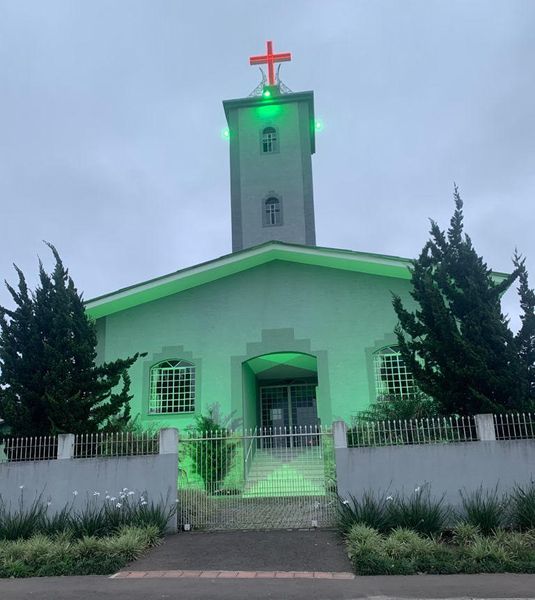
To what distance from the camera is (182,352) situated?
18453 millimetres

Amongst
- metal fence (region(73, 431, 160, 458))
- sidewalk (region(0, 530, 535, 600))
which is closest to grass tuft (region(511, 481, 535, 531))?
sidewalk (region(0, 530, 535, 600))

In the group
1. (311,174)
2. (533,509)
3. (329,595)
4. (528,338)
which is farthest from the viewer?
(311,174)

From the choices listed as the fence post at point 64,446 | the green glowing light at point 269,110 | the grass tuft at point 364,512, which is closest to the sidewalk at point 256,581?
the grass tuft at point 364,512

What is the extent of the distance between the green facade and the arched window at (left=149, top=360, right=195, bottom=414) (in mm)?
210

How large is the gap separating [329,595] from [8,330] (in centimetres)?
872

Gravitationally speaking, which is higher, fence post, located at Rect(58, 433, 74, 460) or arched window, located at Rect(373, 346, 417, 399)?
arched window, located at Rect(373, 346, 417, 399)

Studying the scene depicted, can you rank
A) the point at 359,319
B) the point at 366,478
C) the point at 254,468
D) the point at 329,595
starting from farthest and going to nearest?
the point at 359,319, the point at 254,468, the point at 366,478, the point at 329,595

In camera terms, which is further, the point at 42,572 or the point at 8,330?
the point at 8,330

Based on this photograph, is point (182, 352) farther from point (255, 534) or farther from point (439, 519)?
point (439, 519)

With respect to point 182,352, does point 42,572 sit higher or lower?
lower

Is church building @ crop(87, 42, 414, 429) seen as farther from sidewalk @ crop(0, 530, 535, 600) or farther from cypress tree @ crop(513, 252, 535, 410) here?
sidewalk @ crop(0, 530, 535, 600)

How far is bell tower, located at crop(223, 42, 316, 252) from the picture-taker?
24266 mm

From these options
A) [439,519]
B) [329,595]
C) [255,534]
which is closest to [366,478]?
[439,519]

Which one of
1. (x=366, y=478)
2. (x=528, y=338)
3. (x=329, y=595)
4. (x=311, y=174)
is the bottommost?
(x=329, y=595)
